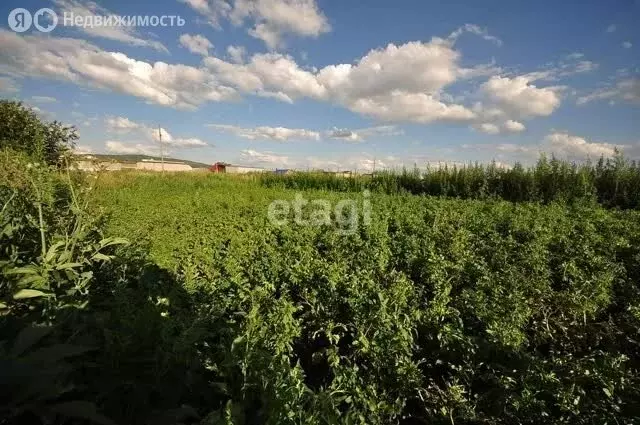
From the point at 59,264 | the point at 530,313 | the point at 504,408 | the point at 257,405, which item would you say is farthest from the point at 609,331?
the point at 59,264

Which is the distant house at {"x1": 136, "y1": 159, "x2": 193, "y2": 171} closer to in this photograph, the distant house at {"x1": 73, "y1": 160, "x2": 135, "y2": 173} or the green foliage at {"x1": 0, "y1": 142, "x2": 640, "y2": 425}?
the distant house at {"x1": 73, "y1": 160, "x2": 135, "y2": 173}

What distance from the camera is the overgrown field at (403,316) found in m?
2.33

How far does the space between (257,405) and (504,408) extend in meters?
1.53

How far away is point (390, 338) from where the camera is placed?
3.06 m

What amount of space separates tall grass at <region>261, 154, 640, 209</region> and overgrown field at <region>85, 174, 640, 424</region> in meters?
3.72

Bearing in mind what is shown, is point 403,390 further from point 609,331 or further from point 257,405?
point 609,331

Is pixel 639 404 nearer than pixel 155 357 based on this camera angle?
No

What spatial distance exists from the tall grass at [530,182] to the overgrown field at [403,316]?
3.72 metres

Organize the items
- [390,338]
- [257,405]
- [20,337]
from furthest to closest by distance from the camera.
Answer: [390,338], [257,405], [20,337]

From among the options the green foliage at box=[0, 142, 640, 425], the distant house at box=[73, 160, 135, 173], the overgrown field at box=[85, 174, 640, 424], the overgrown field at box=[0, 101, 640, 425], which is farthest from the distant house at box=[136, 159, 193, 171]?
the overgrown field at box=[85, 174, 640, 424]

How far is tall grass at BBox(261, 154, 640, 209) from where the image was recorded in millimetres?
9047

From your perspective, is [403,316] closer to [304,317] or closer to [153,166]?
[304,317]

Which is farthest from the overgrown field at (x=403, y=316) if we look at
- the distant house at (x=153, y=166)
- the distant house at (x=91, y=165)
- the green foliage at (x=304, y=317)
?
the distant house at (x=153, y=166)

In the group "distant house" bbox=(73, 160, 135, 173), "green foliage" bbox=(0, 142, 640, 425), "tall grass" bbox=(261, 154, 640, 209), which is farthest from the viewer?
"tall grass" bbox=(261, 154, 640, 209)
